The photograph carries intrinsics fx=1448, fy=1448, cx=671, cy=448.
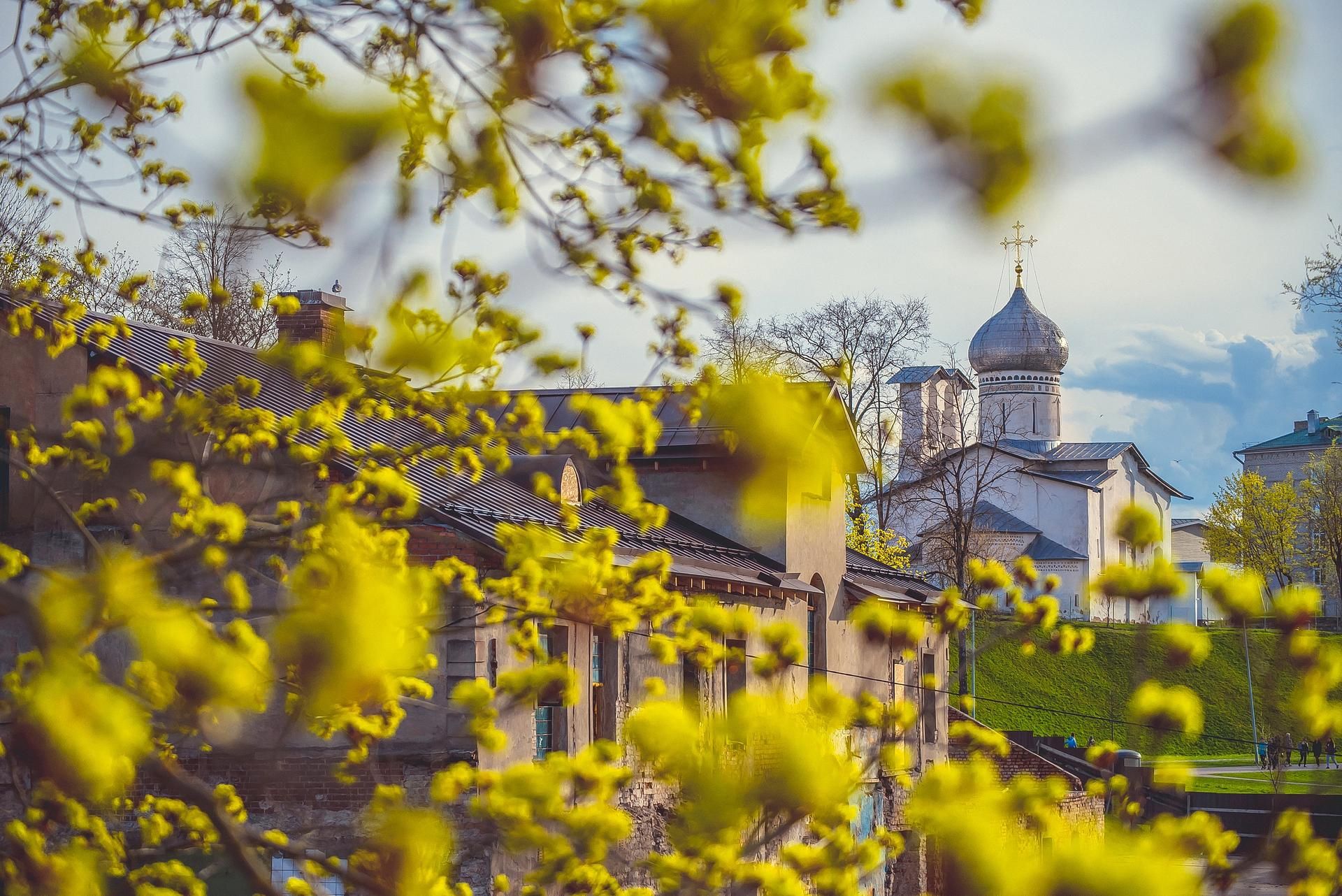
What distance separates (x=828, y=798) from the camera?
317 centimetres

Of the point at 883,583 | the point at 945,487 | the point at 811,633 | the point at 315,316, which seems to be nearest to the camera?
the point at 315,316

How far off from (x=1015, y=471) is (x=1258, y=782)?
77.7 ft

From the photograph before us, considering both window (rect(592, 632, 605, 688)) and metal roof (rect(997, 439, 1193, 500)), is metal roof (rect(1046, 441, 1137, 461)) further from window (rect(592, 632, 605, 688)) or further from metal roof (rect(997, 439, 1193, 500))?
window (rect(592, 632, 605, 688))

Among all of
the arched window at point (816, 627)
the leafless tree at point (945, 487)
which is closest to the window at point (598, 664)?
the arched window at point (816, 627)

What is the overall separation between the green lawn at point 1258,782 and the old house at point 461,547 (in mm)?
17934

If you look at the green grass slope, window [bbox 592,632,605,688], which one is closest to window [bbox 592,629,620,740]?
window [bbox 592,632,605,688]

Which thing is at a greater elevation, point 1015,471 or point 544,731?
point 1015,471

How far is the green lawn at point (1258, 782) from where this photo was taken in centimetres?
3400

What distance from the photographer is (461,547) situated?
12992mm

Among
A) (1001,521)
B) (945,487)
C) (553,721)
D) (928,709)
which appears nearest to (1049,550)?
(1001,521)

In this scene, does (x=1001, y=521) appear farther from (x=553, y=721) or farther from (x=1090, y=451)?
A: (x=553, y=721)

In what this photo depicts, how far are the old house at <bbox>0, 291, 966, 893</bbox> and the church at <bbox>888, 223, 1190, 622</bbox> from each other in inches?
780

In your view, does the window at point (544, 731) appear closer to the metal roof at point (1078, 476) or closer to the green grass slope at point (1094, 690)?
the green grass slope at point (1094, 690)

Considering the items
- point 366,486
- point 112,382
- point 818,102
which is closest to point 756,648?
point 366,486
